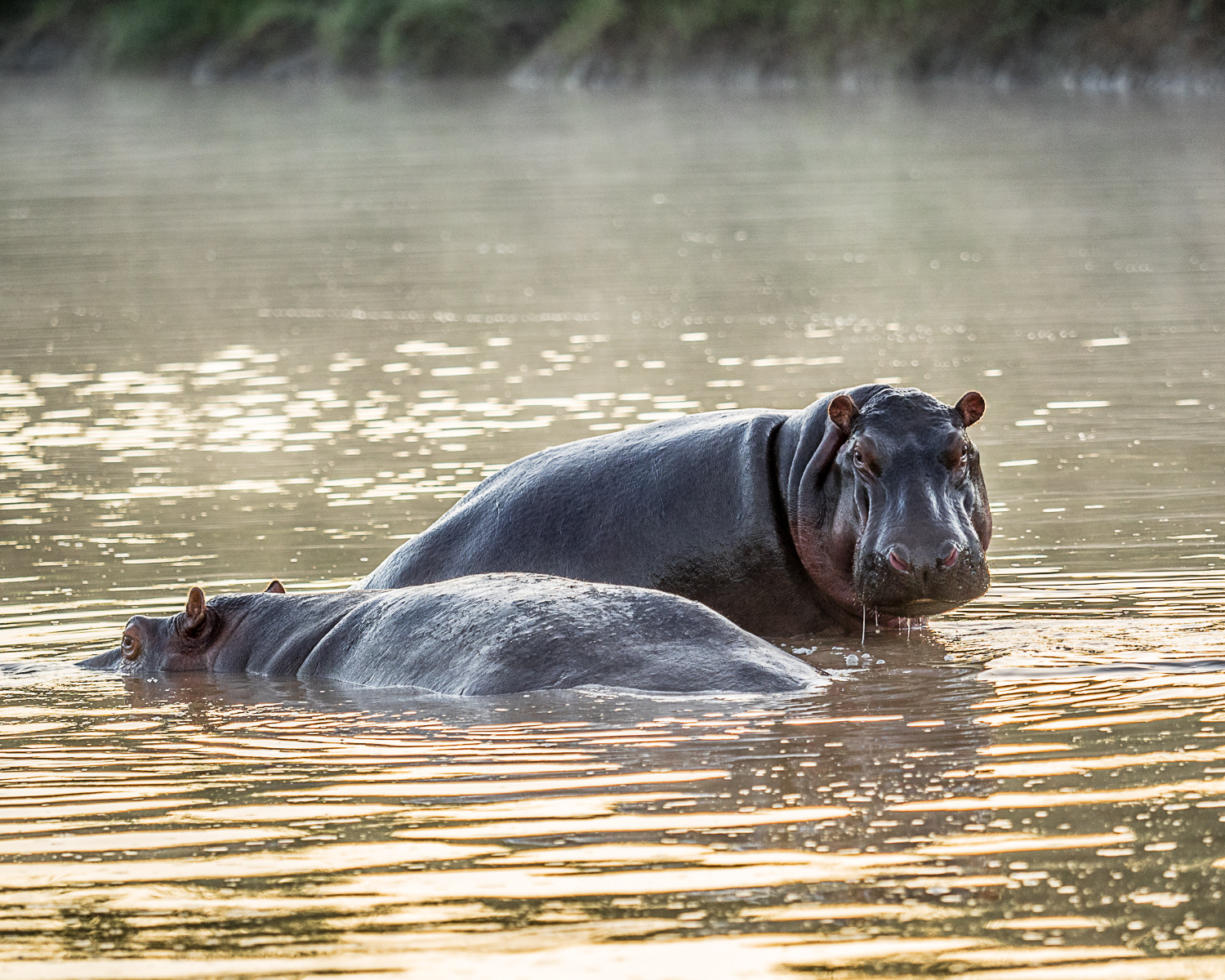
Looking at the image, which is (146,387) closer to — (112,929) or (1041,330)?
(1041,330)

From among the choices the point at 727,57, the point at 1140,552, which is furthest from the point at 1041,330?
the point at 727,57

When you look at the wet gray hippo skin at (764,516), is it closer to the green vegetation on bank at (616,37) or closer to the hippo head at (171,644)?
the hippo head at (171,644)

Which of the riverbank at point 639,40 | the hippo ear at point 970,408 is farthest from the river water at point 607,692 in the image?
the riverbank at point 639,40

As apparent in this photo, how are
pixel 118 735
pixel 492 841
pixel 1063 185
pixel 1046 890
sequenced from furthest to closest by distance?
pixel 1063 185 < pixel 118 735 < pixel 492 841 < pixel 1046 890

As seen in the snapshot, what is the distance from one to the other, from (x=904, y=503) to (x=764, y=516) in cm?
80

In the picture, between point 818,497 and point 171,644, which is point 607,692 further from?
point 171,644

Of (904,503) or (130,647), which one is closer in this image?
(904,503)

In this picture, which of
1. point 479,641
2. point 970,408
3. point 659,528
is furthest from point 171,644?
point 970,408

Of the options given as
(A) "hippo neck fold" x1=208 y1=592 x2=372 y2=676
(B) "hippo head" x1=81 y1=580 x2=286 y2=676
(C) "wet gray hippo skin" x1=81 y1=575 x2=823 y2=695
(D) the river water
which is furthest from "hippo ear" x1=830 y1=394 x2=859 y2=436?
(B) "hippo head" x1=81 y1=580 x2=286 y2=676

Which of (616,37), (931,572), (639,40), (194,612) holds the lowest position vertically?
(194,612)

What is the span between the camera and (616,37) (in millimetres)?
61875

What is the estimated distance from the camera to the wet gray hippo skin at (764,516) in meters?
7.08

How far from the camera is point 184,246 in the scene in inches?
926

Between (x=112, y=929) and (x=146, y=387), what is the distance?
10.3 meters
